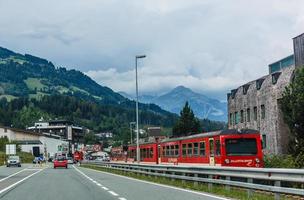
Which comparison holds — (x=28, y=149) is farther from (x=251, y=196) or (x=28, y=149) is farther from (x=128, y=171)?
(x=251, y=196)

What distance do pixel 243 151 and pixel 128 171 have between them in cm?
1162

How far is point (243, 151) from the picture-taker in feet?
100

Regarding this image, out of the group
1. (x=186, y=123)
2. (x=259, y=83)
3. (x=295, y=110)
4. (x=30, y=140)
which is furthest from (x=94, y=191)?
(x=30, y=140)

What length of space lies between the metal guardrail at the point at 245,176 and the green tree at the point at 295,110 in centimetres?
811

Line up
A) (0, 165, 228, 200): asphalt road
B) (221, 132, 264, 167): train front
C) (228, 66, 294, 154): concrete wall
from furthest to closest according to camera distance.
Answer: (228, 66, 294, 154): concrete wall → (221, 132, 264, 167): train front → (0, 165, 228, 200): asphalt road

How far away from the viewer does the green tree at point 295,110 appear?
32.2m

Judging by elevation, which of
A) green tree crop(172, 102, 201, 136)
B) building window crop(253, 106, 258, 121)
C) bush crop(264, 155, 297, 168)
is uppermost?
green tree crop(172, 102, 201, 136)

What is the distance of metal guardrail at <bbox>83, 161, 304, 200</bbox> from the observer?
13.7 m

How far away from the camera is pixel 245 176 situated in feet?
56.6

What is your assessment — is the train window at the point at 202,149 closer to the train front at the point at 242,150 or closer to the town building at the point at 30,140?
the train front at the point at 242,150

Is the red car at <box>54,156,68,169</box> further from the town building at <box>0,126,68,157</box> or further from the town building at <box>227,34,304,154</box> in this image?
the town building at <box>0,126,68,157</box>

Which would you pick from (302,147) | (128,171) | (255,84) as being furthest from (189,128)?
(302,147)

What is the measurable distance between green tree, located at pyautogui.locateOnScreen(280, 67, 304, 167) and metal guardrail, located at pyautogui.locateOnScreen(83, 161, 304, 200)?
811 centimetres

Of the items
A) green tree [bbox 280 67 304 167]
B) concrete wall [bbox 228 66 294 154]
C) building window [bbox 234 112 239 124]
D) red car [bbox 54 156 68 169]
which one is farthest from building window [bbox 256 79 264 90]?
red car [bbox 54 156 68 169]
